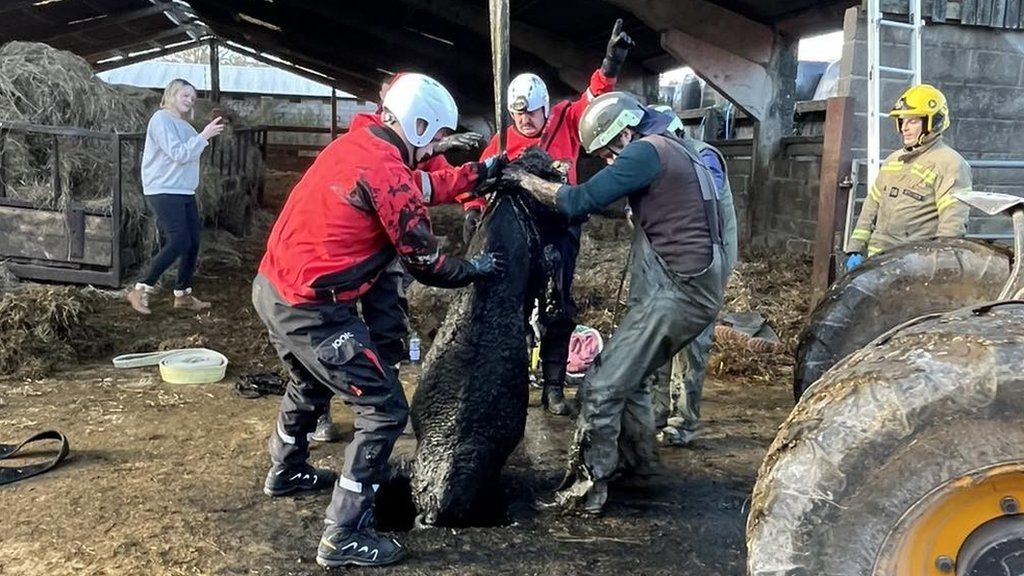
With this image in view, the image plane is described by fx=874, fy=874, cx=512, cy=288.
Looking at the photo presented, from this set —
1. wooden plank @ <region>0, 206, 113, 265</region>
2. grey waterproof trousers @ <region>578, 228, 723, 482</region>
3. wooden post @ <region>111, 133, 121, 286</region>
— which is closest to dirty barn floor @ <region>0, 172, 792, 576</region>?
grey waterproof trousers @ <region>578, 228, 723, 482</region>

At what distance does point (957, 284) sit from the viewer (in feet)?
11.9

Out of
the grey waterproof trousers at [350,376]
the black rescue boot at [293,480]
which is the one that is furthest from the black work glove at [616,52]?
the black rescue boot at [293,480]

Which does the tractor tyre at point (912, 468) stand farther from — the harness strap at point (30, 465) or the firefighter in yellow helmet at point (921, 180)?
the harness strap at point (30, 465)

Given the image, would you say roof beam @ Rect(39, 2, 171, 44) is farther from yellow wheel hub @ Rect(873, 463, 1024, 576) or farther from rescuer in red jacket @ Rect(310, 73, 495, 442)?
yellow wheel hub @ Rect(873, 463, 1024, 576)

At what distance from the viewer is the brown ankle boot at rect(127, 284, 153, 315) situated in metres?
7.19

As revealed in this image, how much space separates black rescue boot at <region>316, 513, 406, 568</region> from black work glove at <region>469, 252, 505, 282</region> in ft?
3.57

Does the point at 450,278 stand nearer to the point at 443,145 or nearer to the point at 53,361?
the point at 443,145

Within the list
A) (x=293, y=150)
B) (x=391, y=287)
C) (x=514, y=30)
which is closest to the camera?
(x=391, y=287)

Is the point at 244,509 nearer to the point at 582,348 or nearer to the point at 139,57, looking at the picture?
the point at 582,348

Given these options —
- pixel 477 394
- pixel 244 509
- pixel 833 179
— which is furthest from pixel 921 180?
pixel 244 509

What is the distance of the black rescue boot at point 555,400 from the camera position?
5.29m

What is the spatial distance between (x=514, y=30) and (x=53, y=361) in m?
8.04

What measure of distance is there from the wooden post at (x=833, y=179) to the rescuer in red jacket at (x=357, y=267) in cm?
421

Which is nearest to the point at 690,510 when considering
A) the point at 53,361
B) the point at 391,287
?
the point at 391,287
